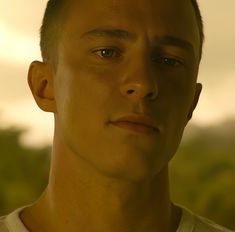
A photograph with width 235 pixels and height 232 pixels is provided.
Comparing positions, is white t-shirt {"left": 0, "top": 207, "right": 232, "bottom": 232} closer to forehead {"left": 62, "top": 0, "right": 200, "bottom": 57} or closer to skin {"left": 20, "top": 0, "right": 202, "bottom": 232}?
skin {"left": 20, "top": 0, "right": 202, "bottom": 232}

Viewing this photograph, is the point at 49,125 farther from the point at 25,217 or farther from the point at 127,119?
the point at 127,119

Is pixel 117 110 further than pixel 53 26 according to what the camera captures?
No

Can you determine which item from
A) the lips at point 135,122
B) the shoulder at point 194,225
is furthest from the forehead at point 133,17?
the shoulder at point 194,225

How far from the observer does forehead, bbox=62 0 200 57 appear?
908mm

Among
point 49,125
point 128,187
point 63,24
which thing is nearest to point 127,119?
point 128,187

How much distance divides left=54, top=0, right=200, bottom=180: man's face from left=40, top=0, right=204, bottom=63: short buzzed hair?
0.03 meters

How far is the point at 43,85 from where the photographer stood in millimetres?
999

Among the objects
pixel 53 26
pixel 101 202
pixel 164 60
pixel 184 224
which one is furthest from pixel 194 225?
pixel 53 26

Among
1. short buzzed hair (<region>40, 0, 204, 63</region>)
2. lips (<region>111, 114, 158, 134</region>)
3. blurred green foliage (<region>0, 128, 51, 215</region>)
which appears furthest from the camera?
blurred green foliage (<region>0, 128, 51, 215</region>)

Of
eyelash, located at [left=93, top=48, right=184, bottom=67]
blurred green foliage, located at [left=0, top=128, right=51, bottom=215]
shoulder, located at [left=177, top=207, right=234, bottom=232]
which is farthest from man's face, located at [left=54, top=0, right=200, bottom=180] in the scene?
blurred green foliage, located at [left=0, top=128, right=51, bottom=215]

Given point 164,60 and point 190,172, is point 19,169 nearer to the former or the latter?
point 190,172

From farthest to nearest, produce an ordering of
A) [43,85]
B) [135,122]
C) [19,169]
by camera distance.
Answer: [19,169], [43,85], [135,122]

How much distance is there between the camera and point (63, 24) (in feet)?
3.18

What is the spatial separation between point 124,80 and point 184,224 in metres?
0.31
